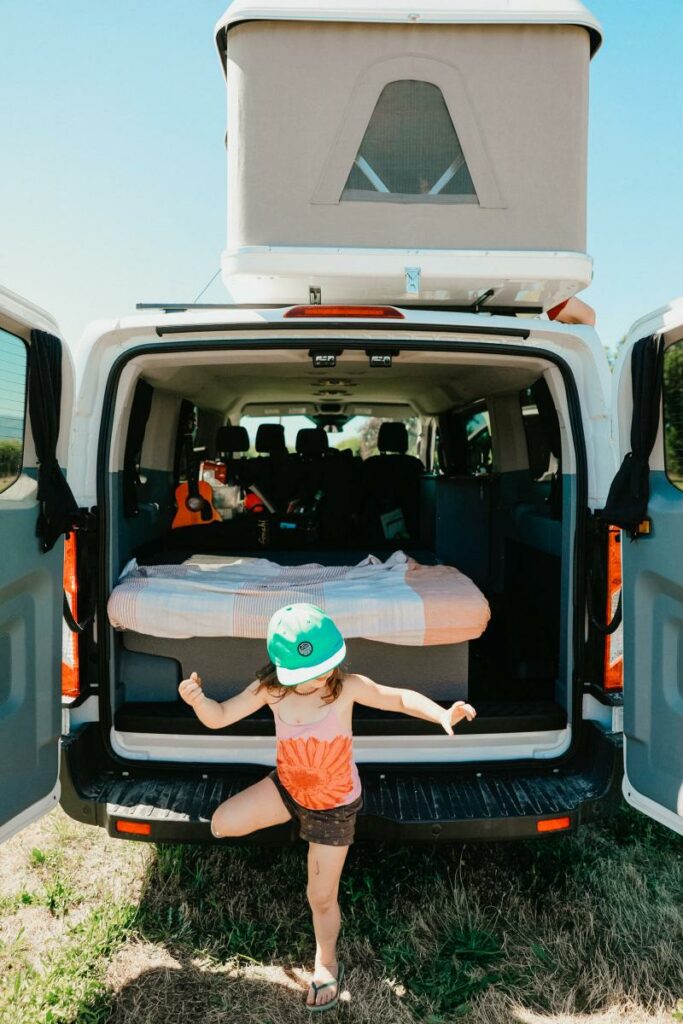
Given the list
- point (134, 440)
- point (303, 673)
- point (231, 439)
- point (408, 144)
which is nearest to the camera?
point (303, 673)

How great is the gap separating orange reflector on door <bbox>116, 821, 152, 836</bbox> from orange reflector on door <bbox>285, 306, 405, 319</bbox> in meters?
1.67

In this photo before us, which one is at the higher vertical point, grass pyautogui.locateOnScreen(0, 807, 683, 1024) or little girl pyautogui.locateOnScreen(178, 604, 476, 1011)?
little girl pyautogui.locateOnScreen(178, 604, 476, 1011)

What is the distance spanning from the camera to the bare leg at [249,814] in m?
2.32

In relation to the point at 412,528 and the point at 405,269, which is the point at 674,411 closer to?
the point at 405,269

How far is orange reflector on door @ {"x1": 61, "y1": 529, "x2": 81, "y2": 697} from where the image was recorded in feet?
8.63

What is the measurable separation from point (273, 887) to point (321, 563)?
1412mm

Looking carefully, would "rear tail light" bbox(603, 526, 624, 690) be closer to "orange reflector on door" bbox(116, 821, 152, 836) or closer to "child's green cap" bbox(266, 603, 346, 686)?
"child's green cap" bbox(266, 603, 346, 686)

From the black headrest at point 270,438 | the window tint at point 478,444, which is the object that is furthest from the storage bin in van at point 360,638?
the black headrest at point 270,438

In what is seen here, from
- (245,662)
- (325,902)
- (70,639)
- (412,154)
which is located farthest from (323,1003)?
(412,154)

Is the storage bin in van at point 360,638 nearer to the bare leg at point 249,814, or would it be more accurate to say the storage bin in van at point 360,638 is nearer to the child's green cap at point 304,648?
the bare leg at point 249,814

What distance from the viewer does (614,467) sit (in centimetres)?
262

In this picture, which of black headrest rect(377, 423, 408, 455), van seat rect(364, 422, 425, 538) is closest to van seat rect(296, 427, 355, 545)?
van seat rect(364, 422, 425, 538)

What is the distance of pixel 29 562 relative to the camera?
2.37 m

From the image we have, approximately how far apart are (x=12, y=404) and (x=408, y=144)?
1.67 m
